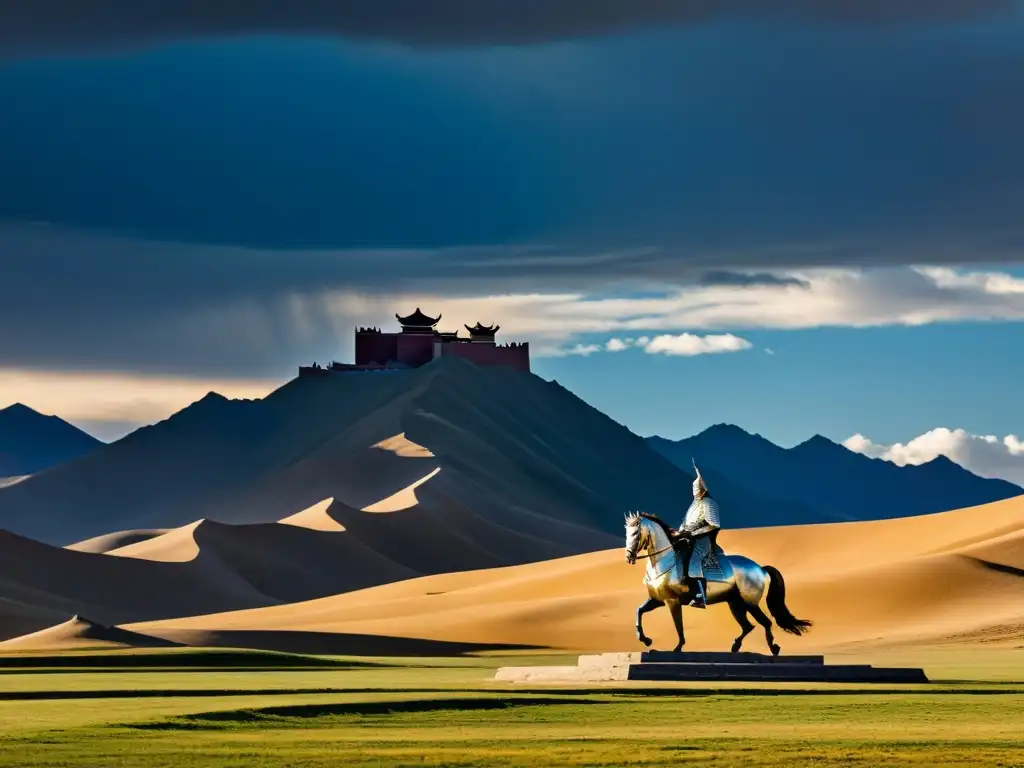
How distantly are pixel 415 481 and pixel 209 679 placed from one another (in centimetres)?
14331

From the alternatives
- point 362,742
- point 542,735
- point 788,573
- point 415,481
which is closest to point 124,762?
point 362,742

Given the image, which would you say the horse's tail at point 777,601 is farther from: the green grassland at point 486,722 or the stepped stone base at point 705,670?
the green grassland at point 486,722

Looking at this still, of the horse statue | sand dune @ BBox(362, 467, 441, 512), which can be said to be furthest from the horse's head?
sand dune @ BBox(362, 467, 441, 512)

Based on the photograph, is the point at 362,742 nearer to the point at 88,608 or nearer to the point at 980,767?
the point at 980,767

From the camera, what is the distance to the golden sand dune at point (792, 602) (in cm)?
7781

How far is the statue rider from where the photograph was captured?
4275cm

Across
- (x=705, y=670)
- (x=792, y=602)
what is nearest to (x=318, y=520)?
(x=792, y=602)

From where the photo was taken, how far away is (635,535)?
41531 millimetres

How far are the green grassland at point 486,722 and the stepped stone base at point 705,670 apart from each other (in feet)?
3.44

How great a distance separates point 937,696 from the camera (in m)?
39.5

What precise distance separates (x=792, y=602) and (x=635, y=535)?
42145 mm

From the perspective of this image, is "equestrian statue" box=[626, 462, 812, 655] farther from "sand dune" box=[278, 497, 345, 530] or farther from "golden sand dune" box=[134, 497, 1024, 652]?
"sand dune" box=[278, 497, 345, 530]

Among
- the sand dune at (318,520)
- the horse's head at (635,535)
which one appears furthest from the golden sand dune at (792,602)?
the sand dune at (318,520)

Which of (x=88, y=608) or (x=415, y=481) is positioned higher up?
(x=415, y=481)
